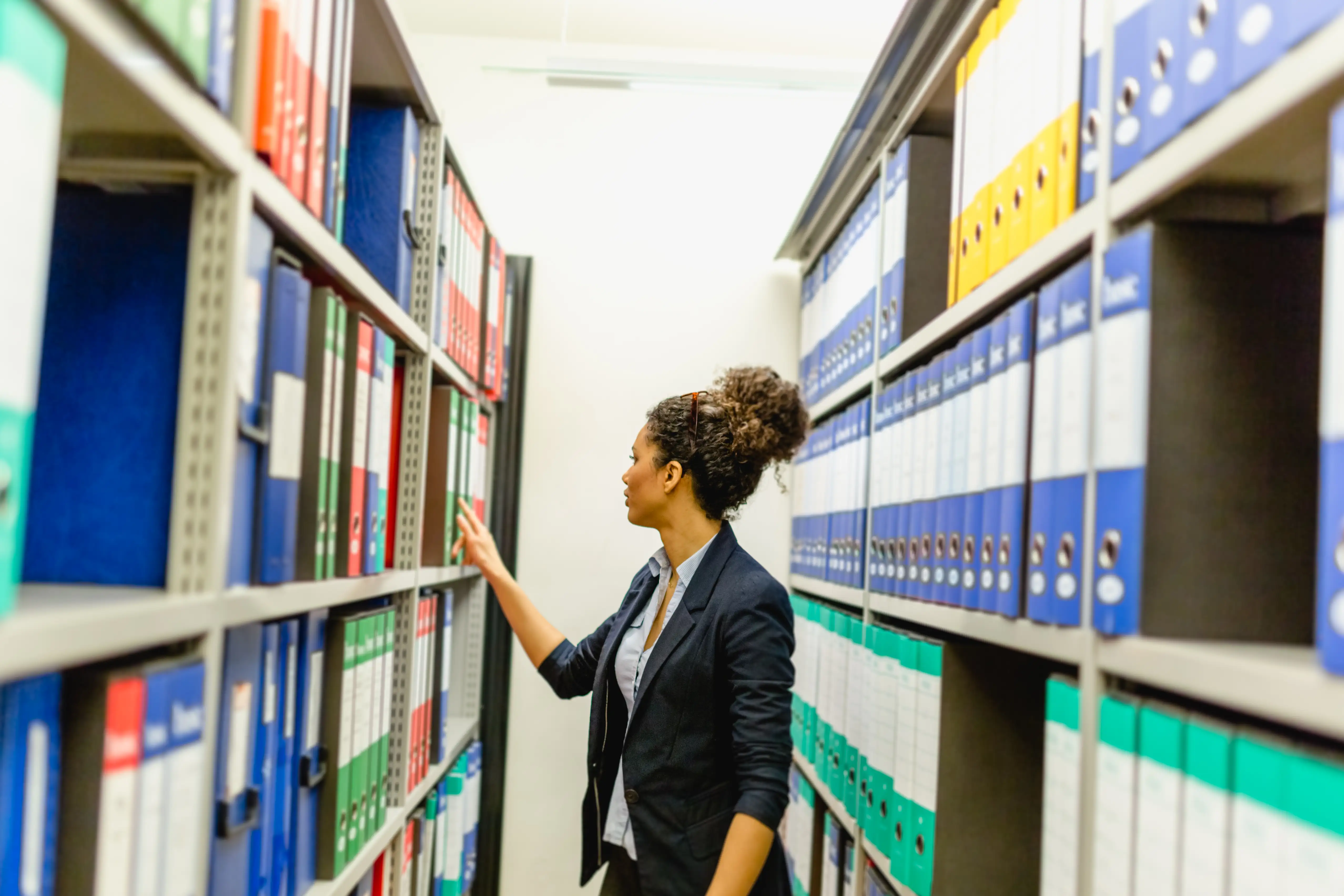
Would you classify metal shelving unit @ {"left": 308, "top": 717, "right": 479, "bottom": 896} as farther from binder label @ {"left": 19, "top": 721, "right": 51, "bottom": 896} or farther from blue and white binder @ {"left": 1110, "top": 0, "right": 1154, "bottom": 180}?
blue and white binder @ {"left": 1110, "top": 0, "right": 1154, "bottom": 180}

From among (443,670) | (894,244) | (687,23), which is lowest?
(443,670)

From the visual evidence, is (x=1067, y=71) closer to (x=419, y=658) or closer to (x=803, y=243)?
(x=419, y=658)

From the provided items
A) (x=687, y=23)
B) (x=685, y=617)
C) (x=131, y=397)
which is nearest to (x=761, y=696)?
(x=685, y=617)

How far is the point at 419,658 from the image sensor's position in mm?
1837

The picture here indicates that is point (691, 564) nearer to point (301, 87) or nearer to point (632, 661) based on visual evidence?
point (632, 661)

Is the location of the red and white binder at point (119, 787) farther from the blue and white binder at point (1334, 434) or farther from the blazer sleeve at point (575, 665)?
the blazer sleeve at point (575, 665)

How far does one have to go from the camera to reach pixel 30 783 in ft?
2.35

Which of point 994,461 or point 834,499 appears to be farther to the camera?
point 834,499

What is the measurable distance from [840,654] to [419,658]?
0.86m

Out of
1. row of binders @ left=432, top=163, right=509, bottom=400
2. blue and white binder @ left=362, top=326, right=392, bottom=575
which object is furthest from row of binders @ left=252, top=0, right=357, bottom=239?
row of binders @ left=432, top=163, right=509, bottom=400

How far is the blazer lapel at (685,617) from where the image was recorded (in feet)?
5.24

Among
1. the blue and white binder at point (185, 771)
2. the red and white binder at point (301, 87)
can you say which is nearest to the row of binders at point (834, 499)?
the red and white binder at point (301, 87)

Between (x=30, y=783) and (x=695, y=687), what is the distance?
3.31 ft

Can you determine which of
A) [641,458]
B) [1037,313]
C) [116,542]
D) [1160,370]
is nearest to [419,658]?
[641,458]
